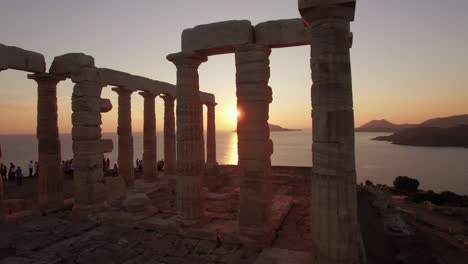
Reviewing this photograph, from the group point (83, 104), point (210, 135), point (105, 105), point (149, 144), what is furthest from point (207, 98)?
point (83, 104)

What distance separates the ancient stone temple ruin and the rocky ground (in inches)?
15.4

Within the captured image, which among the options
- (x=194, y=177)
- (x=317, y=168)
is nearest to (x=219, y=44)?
(x=194, y=177)

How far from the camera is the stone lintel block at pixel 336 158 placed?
243 inches

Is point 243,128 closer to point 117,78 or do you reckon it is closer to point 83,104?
point 83,104

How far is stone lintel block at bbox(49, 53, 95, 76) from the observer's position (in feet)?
47.0

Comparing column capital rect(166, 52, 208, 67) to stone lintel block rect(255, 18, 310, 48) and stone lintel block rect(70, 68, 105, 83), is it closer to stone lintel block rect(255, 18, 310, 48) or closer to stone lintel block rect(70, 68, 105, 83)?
stone lintel block rect(255, 18, 310, 48)

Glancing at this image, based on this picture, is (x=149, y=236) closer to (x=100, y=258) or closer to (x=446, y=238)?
(x=100, y=258)

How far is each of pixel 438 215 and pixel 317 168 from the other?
52.2ft

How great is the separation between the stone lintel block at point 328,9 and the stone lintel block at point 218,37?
14.2ft

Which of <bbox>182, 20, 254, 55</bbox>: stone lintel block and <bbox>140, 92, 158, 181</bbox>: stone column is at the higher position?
<bbox>182, 20, 254, 55</bbox>: stone lintel block

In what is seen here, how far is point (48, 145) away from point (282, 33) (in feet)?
40.1

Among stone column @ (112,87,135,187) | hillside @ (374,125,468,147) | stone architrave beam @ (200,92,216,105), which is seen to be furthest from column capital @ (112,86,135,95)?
hillside @ (374,125,468,147)

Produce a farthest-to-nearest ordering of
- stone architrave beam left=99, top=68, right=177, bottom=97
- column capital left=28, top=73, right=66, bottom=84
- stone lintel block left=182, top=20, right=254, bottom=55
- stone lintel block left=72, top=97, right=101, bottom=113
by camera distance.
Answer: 1. stone architrave beam left=99, top=68, right=177, bottom=97
2. column capital left=28, top=73, right=66, bottom=84
3. stone lintel block left=72, top=97, right=101, bottom=113
4. stone lintel block left=182, top=20, right=254, bottom=55

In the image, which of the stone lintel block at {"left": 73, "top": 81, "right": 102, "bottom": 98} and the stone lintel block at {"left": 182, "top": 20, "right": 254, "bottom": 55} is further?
the stone lintel block at {"left": 73, "top": 81, "right": 102, "bottom": 98}
